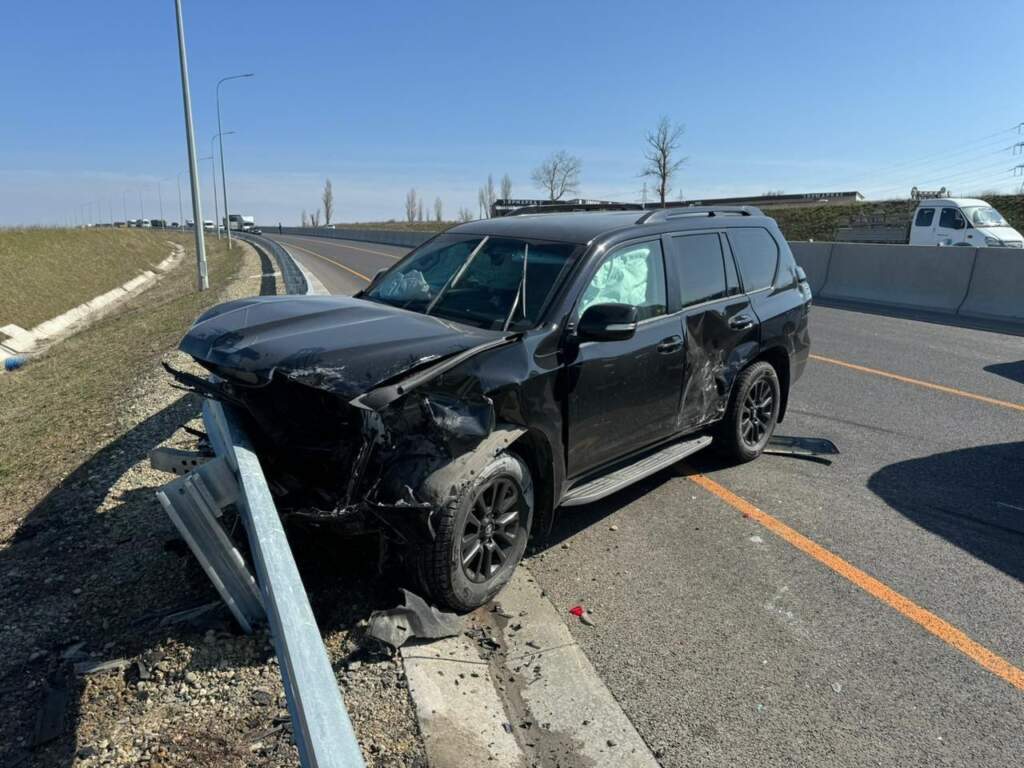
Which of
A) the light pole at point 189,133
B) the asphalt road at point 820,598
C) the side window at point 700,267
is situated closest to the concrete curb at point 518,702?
the asphalt road at point 820,598

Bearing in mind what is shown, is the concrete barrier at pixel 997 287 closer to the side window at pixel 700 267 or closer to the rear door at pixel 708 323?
the rear door at pixel 708 323

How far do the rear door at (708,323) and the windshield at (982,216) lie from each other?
18898 millimetres

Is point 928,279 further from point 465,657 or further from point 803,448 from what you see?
point 465,657

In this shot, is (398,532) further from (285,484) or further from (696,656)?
(696,656)

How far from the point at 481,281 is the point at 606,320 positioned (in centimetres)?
94

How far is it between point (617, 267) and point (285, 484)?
228 centimetres

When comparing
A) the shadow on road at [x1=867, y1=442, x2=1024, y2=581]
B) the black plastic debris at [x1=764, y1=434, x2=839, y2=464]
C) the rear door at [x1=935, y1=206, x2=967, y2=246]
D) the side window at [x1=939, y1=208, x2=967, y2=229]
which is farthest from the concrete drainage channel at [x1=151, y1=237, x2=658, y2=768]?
the side window at [x1=939, y1=208, x2=967, y2=229]

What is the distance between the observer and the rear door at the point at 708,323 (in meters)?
4.85

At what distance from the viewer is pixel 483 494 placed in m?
3.53

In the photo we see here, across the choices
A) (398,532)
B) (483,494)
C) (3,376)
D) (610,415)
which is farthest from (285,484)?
(3,376)

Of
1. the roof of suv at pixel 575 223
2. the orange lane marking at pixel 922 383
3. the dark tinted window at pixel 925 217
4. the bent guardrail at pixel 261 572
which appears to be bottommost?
the orange lane marking at pixel 922 383

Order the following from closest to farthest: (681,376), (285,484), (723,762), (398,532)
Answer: (723,762)
(398,532)
(285,484)
(681,376)

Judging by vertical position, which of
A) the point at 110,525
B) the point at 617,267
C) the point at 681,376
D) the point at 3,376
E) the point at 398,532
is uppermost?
the point at 617,267

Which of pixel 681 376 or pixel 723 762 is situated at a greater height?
pixel 681 376
